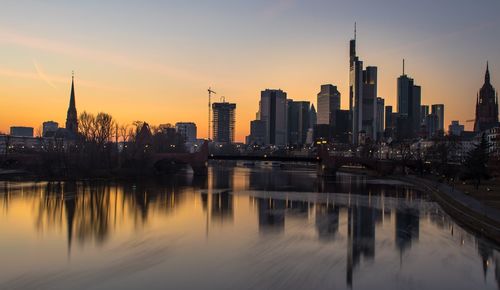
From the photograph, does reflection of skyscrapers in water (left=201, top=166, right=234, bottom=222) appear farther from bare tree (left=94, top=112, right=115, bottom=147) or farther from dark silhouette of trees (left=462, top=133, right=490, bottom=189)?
bare tree (left=94, top=112, right=115, bottom=147)

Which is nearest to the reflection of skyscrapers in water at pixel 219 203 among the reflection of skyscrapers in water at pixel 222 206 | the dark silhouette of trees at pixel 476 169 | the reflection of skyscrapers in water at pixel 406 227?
the reflection of skyscrapers in water at pixel 222 206

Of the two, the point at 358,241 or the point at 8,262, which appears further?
the point at 358,241

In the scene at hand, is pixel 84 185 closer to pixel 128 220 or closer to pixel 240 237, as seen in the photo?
pixel 128 220

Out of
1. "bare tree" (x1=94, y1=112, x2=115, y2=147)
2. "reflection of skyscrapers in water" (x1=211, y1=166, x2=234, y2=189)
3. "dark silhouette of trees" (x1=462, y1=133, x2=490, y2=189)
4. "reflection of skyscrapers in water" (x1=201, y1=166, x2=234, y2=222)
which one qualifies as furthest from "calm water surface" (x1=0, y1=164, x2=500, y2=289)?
"bare tree" (x1=94, y1=112, x2=115, y2=147)

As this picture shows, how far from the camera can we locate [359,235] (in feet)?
100

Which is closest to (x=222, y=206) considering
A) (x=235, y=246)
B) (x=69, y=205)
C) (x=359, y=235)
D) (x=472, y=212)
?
(x=69, y=205)

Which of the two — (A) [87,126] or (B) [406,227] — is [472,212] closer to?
(B) [406,227]

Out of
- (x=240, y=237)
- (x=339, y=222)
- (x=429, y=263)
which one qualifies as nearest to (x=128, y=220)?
(x=240, y=237)

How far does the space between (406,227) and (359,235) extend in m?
5.06

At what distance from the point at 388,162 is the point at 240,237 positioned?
7133 cm

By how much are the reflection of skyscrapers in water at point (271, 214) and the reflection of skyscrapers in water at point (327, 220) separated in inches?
101

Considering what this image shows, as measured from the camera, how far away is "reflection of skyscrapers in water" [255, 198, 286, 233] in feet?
108

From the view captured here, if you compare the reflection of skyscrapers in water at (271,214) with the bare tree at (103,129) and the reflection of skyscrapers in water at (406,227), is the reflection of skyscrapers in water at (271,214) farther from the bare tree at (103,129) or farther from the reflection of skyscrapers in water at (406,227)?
the bare tree at (103,129)

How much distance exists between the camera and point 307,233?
30891 mm
